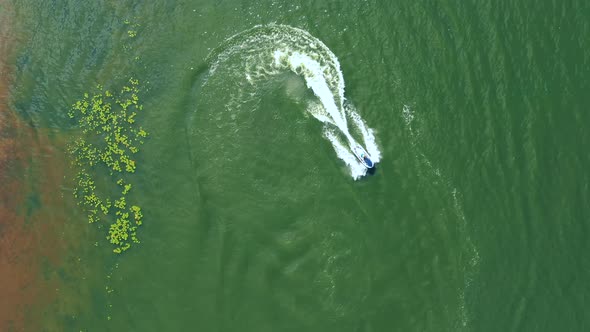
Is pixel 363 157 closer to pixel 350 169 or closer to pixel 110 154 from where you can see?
pixel 350 169

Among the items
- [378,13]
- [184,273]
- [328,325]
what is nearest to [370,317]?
[328,325]

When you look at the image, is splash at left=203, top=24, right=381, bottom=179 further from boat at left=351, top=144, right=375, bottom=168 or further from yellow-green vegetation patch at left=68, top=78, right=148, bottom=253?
yellow-green vegetation patch at left=68, top=78, right=148, bottom=253

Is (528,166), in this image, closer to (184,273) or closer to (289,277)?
(289,277)

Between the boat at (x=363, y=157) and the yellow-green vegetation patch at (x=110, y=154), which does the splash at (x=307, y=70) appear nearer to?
the boat at (x=363, y=157)

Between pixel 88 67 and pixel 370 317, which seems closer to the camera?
pixel 370 317

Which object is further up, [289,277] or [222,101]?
[222,101]

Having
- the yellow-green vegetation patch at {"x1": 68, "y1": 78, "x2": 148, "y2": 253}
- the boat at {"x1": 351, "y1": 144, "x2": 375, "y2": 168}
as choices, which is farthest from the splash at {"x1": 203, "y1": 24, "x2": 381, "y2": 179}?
the yellow-green vegetation patch at {"x1": 68, "y1": 78, "x2": 148, "y2": 253}

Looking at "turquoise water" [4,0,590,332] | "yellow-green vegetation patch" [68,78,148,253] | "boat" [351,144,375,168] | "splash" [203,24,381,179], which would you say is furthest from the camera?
"yellow-green vegetation patch" [68,78,148,253]
